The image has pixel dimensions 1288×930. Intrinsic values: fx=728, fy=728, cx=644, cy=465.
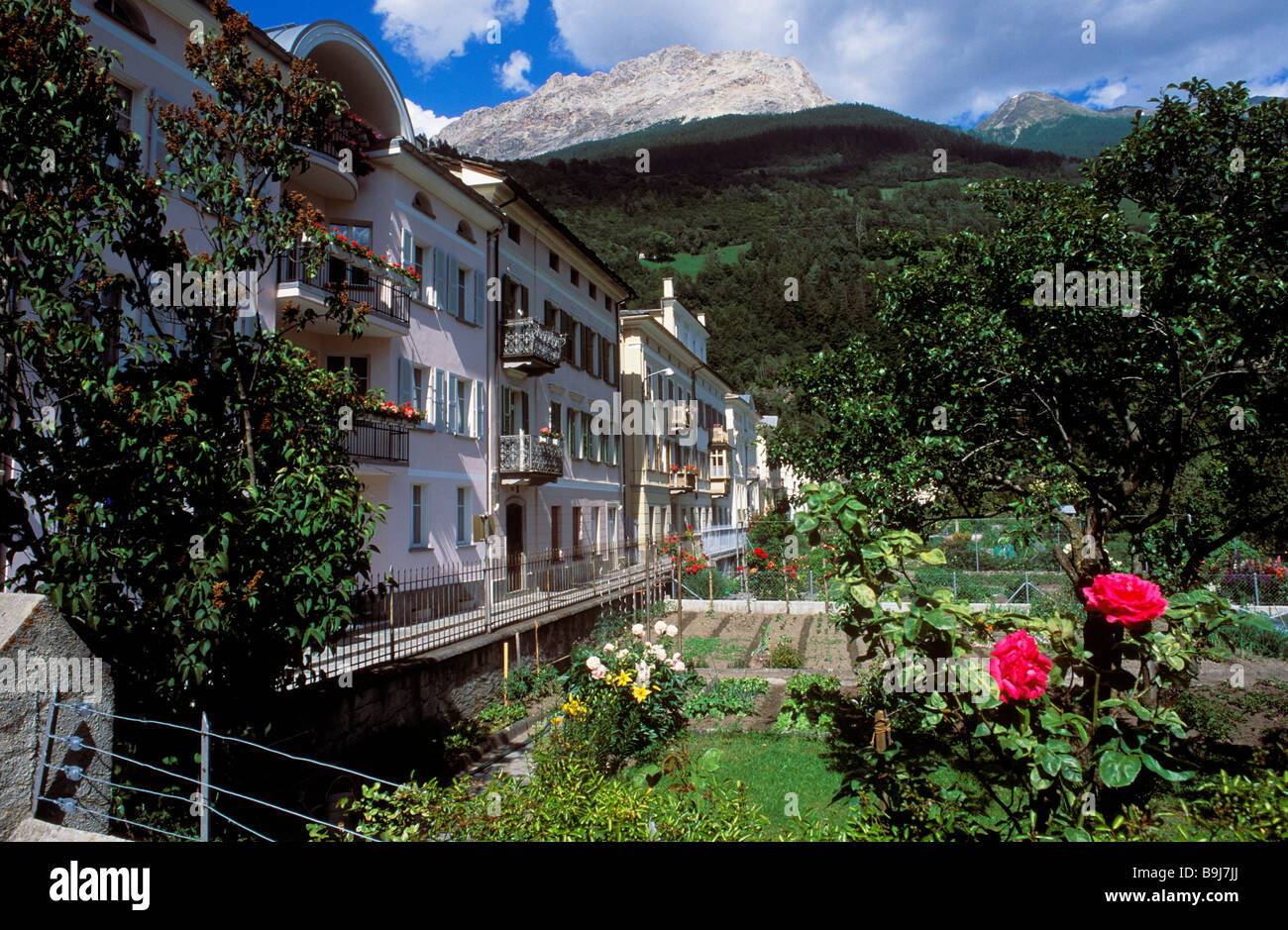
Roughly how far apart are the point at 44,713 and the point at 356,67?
18489 millimetres

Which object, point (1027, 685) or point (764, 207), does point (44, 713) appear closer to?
point (1027, 685)

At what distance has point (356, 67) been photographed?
17.8m

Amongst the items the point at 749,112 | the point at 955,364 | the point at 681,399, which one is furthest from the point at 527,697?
the point at 749,112

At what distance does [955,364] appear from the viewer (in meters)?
7.59

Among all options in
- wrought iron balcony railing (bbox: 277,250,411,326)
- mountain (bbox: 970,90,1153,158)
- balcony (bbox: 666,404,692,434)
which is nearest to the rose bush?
mountain (bbox: 970,90,1153,158)

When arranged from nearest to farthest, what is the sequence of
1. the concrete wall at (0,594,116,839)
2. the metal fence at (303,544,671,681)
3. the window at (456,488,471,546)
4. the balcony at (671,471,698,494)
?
the concrete wall at (0,594,116,839) < the metal fence at (303,544,671,681) < the window at (456,488,471,546) < the balcony at (671,471,698,494)

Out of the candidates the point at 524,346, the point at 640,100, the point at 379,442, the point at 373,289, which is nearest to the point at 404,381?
the point at 379,442

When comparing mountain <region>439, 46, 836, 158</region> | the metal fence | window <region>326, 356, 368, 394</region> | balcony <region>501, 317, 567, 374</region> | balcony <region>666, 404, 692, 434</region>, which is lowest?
the metal fence

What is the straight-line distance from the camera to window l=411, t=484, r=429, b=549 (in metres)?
18.5

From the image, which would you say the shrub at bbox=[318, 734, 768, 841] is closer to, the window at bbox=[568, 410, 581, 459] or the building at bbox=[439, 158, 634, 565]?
the building at bbox=[439, 158, 634, 565]

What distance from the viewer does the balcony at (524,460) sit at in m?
22.3

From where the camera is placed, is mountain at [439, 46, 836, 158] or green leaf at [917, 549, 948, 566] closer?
green leaf at [917, 549, 948, 566]

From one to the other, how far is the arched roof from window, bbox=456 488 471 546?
949 cm

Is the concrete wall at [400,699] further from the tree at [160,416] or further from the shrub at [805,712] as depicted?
the shrub at [805,712]
